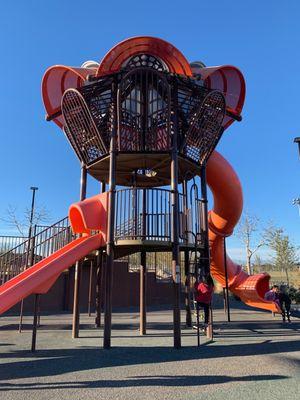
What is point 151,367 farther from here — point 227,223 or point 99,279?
point 227,223

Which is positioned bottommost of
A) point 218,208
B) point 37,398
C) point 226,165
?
point 37,398

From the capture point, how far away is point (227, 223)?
60.6 ft

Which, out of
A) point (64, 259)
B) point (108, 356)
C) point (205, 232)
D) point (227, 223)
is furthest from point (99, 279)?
point (227, 223)

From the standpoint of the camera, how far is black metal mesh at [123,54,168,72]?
41.1 ft

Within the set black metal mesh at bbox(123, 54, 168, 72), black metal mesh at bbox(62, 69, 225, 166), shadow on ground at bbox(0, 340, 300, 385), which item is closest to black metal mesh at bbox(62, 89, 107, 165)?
black metal mesh at bbox(62, 69, 225, 166)

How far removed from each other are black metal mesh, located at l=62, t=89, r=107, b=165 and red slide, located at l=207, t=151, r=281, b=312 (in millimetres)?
5192

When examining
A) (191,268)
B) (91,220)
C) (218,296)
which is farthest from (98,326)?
(218,296)

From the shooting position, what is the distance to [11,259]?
62.4 ft

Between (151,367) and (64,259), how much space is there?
13.4 ft

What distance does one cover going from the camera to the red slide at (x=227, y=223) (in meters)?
16.9

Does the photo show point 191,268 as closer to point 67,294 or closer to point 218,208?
point 218,208

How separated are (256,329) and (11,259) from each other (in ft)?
38.5

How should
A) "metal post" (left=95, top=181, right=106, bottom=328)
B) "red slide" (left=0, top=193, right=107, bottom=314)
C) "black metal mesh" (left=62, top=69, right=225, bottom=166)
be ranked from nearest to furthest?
1. "red slide" (left=0, top=193, right=107, bottom=314)
2. "black metal mesh" (left=62, top=69, right=225, bottom=166)
3. "metal post" (left=95, top=181, right=106, bottom=328)

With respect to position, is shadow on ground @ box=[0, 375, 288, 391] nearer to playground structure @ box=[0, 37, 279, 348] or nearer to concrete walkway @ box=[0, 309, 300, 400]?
concrete walkway @ box=[0, 309, 300, 400]
